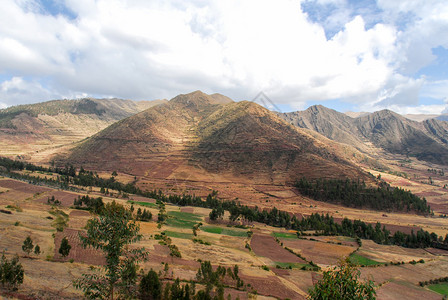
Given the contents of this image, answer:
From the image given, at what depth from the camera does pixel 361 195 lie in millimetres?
131625

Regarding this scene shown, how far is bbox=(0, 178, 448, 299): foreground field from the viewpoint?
37.8 meters

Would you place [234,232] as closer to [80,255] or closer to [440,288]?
[80,255]

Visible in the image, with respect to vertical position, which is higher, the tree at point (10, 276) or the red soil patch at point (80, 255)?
the tree at point (10, 276)

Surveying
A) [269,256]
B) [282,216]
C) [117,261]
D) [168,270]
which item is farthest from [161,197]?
[117,261]

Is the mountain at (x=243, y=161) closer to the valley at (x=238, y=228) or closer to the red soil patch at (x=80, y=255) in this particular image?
the valley at (x=238, y=228)

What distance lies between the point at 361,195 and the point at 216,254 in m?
101

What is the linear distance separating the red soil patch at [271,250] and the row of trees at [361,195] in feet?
233

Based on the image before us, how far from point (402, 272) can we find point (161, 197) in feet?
286

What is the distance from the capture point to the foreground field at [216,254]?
37781 millimetres

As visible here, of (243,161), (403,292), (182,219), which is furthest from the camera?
(243,161)

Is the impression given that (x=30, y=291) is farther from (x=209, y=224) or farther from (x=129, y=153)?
(x=129, y=153)

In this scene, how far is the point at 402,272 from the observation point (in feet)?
189

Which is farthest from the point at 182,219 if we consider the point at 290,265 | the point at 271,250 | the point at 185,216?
the point at 290,265

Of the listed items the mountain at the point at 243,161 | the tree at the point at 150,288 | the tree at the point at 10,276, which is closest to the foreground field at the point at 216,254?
the tree at the point at 10,276
